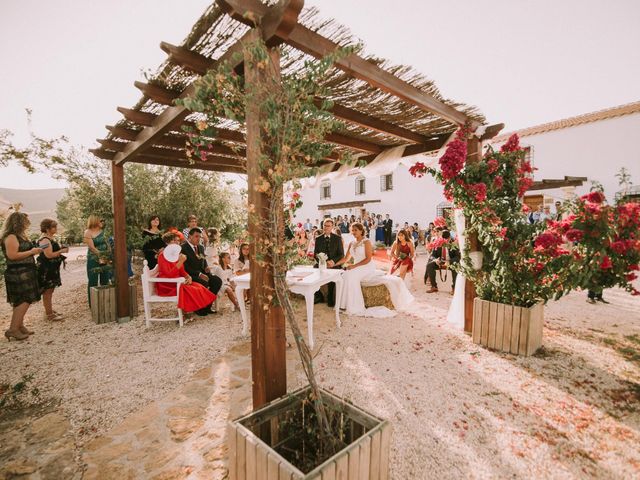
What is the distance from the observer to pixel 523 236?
3.75 m

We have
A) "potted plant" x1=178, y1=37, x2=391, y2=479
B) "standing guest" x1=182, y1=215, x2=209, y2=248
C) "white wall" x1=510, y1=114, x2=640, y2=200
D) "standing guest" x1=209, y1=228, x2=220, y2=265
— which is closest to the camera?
"potted plant" x1=178, y1=37, x2=391, y2=479

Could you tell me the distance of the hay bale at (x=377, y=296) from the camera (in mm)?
5801

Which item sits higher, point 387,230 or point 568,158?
point 568,158

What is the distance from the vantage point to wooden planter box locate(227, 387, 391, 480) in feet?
4.70

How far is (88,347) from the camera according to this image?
173 inches

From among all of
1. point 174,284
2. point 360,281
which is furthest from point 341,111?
point 174,284

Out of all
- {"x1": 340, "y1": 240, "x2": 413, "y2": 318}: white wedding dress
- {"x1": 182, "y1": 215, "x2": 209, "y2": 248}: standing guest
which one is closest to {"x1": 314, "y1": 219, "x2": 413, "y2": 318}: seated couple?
{"x1": 340, "y1": 240, "x2": 413, "y2": 318}: white wedding dress

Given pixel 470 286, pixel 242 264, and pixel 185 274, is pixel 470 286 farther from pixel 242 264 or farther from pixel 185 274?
pixel 185 274

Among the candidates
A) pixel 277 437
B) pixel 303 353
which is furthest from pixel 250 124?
pixel 277 437

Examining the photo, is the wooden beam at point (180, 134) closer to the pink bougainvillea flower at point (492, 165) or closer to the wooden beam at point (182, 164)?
the wooden beam at point (182, 164)

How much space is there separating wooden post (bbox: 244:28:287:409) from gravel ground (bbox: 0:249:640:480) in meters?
1.09

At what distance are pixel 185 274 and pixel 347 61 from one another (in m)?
4.33

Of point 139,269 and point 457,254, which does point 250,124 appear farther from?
point 139,269

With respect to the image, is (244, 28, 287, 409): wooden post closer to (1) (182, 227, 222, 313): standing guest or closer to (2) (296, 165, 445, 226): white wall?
(1) (182, 227, 222, 313): standing guest
